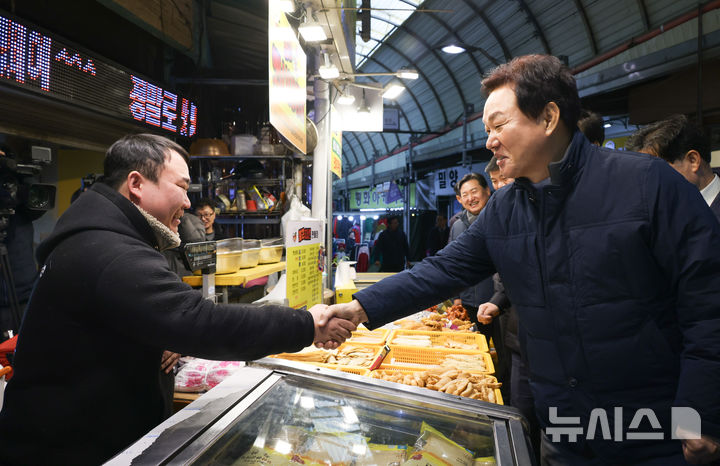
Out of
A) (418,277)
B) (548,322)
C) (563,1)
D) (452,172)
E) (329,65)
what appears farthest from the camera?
(452,172)

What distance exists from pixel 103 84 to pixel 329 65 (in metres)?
3.03

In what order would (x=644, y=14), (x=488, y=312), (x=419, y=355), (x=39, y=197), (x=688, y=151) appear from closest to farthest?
(x=688, y=151)
(x=419, y=355)
(x=488, y=312)
(x=39, y=197)
(x=644, y=14)

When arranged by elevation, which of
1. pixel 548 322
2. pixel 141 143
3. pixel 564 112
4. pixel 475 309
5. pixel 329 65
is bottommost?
pixel 475 309

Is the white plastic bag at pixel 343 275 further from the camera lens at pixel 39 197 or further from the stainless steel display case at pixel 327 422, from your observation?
the camera lens at pixel 39 197

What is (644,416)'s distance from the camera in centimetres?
136

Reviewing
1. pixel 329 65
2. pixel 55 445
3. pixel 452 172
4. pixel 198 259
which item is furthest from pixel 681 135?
pixel 452 172

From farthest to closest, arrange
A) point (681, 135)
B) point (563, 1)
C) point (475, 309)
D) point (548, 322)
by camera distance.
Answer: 1. point (563, 1)
2. point (475, 309)
3. point (681, 135)
4. point (548, 322)

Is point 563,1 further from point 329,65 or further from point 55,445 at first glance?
point 55,445

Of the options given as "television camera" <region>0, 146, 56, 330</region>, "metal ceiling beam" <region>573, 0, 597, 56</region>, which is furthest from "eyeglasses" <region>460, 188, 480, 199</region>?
"metal ceiling beam" <region>573, 0, 597, 56</region>

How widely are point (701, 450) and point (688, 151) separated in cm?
224

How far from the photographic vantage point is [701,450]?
4.13 feet

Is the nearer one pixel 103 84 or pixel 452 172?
pixel 103 84

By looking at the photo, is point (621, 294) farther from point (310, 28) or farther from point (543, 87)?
point (310, 28)

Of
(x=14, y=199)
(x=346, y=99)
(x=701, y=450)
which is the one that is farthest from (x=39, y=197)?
(x=701, y=450)
